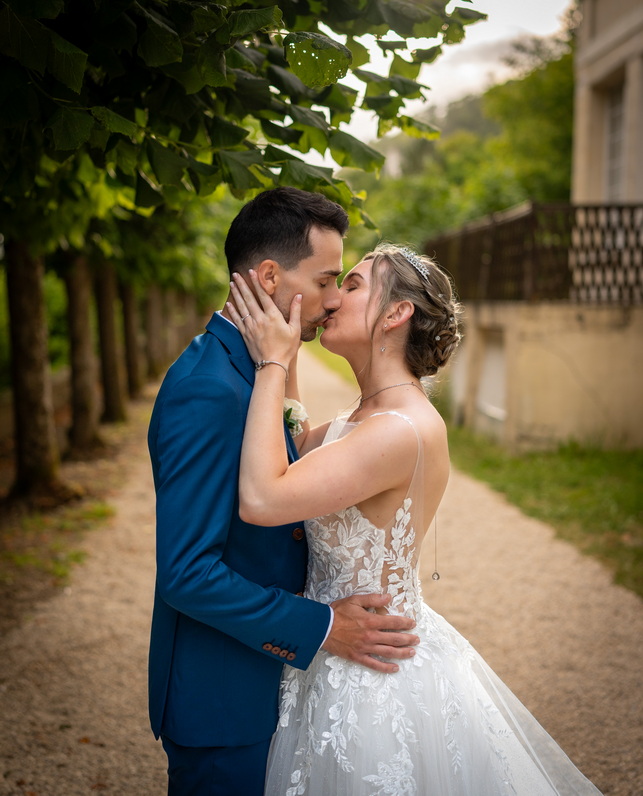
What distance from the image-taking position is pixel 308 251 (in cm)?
247

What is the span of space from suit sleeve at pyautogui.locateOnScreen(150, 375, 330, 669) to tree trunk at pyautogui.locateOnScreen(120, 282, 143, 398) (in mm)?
14714

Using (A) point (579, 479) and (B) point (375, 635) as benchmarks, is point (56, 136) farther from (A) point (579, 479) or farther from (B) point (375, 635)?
(A) point (579, 479)

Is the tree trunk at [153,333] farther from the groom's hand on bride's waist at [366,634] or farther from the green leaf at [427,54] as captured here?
the groom's hand on bride's waist at [366,634]

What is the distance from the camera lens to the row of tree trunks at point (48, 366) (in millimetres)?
8578

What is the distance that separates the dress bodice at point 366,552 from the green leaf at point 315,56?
1249mm

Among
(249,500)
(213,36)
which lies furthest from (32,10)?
(249,500)

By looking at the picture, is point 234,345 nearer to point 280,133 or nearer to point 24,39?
point 24,39

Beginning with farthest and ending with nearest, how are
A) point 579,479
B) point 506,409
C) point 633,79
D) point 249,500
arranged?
point 633,79 < point 506,409 < point 579,479 < point 249,500

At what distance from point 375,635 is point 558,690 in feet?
10.2

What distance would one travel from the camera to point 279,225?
244 cm

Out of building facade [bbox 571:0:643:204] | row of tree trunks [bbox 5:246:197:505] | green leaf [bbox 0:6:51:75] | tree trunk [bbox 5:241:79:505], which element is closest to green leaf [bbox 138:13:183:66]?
green leaf [bbox 0:6:51:75]

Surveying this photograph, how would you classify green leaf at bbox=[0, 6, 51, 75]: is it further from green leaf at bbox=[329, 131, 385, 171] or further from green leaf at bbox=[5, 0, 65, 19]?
green leaf at bbox=[329, 131, 385, 171]

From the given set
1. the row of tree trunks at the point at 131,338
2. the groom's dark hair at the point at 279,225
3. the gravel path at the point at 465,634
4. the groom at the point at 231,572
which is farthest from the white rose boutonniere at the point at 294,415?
the row of tree trunks at the point at 131,338

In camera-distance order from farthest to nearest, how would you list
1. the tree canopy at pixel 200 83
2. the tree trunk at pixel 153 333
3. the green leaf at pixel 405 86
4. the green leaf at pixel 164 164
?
1. the tree trunk at pixel 153 333
2. the green leaf at pixel 405 86
3. the green leaf at pixel 164 164
4. the tree canopy at pixel 200 83
